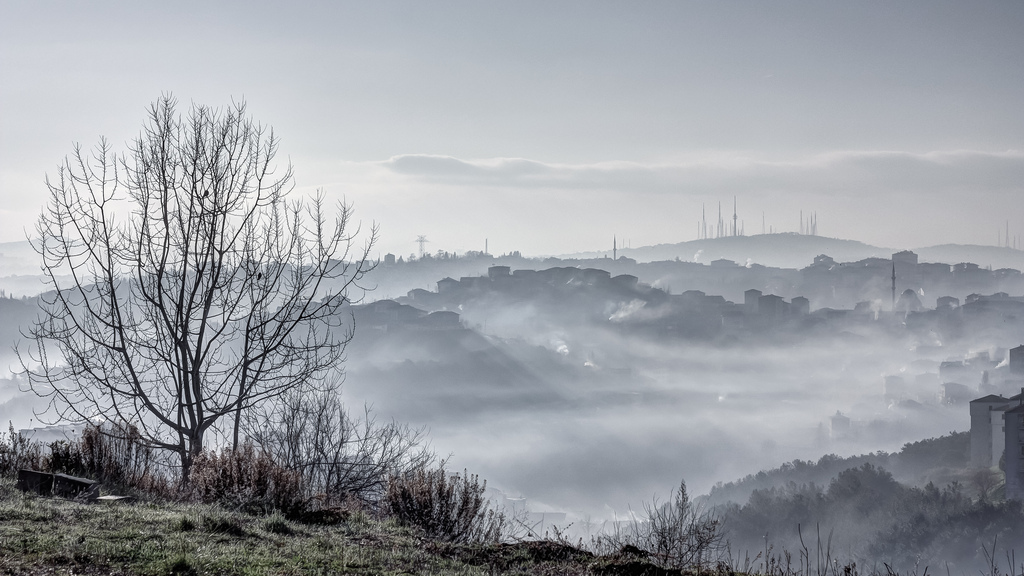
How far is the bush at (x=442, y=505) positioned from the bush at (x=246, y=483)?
1.01 m

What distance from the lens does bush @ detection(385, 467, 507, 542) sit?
306 inches

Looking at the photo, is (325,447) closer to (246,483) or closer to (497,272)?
(246,483)

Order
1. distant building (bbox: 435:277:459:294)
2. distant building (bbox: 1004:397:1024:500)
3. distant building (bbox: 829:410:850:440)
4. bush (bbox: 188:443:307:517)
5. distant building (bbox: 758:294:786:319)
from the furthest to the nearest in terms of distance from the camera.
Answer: distant building (bbox: 758:294:786:319) → distant building (bbox: 435:277:459:294) → distant building (bbox: 829:410:850:440) → distant building (bbox: 1004:397:1024:500) → bush (bbox: 188:443:307:517)

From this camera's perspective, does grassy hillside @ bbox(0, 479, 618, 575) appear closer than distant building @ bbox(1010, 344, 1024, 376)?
Yes

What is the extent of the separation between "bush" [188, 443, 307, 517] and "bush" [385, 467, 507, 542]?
1.01 metres

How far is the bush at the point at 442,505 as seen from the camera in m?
7.78

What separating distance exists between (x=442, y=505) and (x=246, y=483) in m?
2.21

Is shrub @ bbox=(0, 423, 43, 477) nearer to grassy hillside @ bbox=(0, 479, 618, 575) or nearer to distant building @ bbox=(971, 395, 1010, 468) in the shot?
grassy hillside @ bbox=(0, 479, 618, 575)

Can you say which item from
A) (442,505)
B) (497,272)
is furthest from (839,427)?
(442,505)

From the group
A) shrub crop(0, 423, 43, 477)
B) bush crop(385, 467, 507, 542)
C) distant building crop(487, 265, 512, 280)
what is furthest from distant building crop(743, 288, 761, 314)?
shrub crop(0, 423, 43, 477)

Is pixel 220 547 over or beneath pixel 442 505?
over

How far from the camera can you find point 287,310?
10.6m

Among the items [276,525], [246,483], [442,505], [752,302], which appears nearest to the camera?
[276,525]

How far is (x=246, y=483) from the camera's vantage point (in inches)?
321
